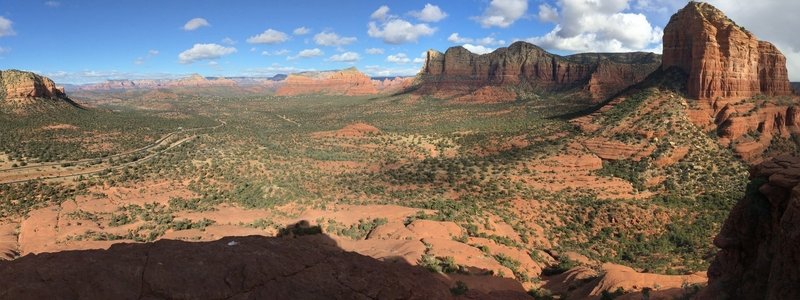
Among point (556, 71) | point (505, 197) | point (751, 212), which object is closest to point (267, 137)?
point (505, 197)

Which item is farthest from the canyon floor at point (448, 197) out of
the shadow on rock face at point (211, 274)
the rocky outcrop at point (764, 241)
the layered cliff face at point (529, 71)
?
the layered cliff face at point (529, 71)

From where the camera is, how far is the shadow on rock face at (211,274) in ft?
34.7

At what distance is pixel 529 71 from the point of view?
153 metres

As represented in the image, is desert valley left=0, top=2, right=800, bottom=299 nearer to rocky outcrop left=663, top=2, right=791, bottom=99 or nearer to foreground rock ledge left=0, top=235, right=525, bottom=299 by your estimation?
foreground rock ledge left=0, top=235, right=525, bottom=299

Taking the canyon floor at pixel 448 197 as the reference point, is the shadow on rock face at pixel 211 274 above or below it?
above

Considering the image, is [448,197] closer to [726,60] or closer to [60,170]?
[726,60]

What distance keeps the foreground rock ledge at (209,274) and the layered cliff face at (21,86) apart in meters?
96.9

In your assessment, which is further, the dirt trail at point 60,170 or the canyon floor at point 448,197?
the dirt trail at point 60,170

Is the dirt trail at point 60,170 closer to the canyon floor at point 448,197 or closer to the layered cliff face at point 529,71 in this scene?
the canyon floor at point 448,197

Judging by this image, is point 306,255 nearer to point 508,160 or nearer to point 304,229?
point 304,229

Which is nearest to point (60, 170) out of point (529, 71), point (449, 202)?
point (449, 202)

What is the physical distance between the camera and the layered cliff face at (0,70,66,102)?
85.5m

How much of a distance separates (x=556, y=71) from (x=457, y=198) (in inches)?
4669

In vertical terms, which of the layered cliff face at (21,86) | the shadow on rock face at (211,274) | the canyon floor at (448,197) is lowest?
the canyon floor at (448,197)
